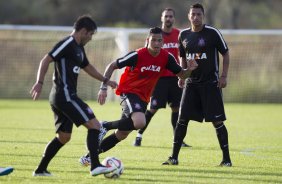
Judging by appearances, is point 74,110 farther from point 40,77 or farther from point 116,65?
point 116,65

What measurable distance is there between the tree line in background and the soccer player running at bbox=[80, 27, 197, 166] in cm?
3471

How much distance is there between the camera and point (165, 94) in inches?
522

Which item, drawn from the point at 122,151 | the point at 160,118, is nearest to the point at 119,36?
the point at 160,118

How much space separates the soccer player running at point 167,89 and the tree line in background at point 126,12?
31538 millimetres

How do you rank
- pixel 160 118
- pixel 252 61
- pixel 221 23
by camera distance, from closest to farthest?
pixel 160 118 → pixel 252 61 → pixel 221 23

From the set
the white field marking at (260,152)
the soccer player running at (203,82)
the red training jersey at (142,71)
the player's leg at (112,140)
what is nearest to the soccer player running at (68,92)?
the player's leg at (112,140)

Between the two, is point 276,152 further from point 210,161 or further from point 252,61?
point 252,61

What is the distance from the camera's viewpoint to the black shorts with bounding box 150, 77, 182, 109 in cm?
1322

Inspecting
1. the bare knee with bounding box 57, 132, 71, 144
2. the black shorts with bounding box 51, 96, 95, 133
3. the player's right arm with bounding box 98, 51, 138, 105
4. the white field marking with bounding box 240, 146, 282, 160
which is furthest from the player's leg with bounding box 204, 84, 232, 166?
the bare knee with bounding box 57, 132, 71, 144

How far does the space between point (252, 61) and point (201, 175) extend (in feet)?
71.4

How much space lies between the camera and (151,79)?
1020cm

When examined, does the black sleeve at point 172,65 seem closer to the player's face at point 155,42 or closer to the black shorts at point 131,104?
the player's face at point 155,42

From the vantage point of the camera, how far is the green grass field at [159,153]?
8.93 metres

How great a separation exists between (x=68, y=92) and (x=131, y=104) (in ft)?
5.07
